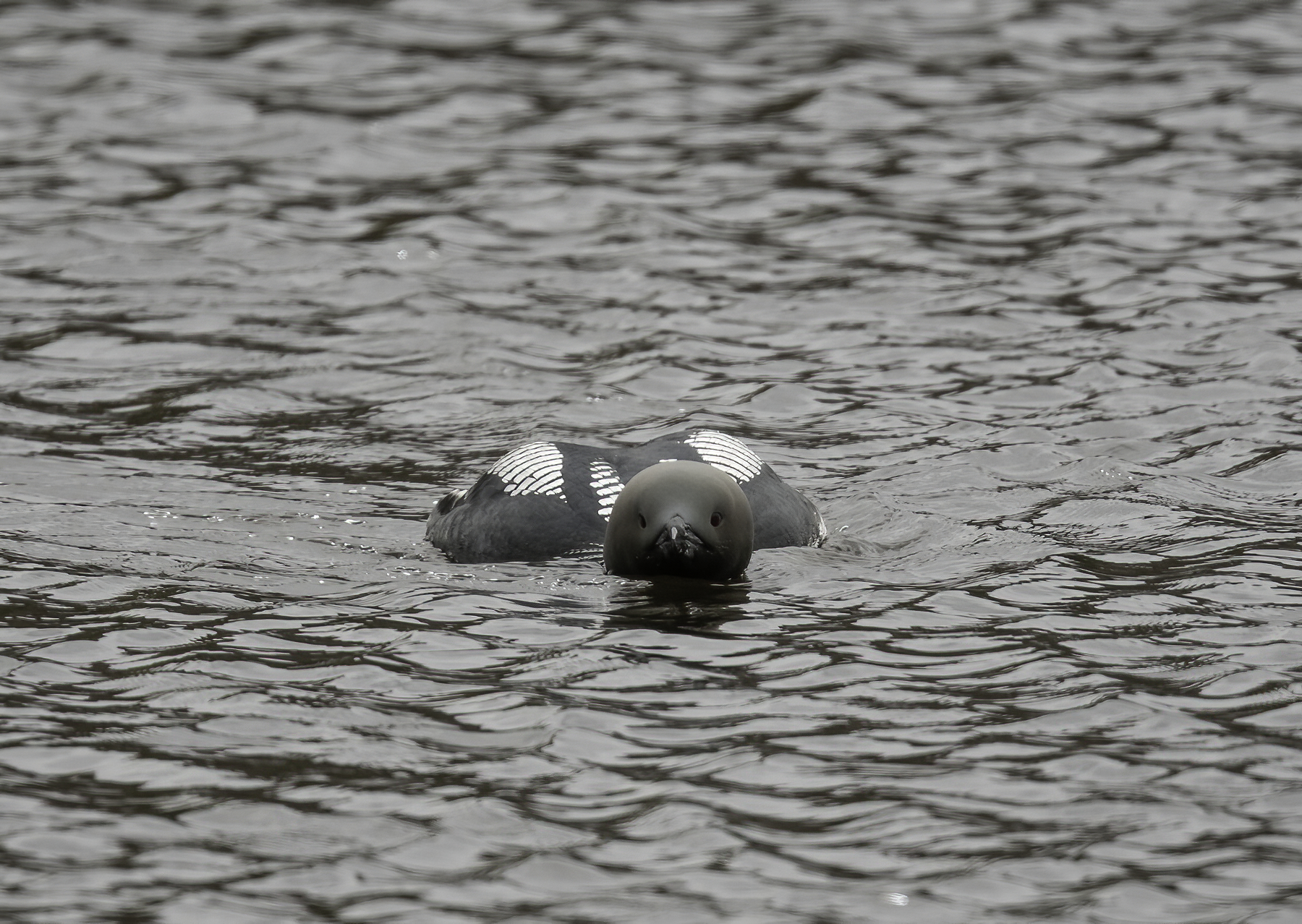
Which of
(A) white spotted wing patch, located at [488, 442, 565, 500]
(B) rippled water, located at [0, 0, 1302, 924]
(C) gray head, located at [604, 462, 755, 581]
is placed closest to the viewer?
(B) rippled water, located at [0, 0, 1302, 924]

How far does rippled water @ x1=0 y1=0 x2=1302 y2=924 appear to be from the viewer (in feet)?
19.6

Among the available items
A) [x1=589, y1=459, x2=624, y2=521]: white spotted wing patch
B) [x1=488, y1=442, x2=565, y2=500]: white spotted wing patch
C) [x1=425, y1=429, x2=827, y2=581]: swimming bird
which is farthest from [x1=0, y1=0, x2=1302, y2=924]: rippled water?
[x1=488, y1=442, x2=565, y2=500]: white spotted wing patch

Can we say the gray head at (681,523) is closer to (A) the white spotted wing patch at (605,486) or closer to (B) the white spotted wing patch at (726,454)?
(A) the white spotted wing patch at (605,486)

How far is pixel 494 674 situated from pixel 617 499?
4.16 feet

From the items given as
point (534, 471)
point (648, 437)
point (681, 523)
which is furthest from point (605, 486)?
point (648, 437)

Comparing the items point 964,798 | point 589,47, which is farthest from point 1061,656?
point 589,47

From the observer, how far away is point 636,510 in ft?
26.3

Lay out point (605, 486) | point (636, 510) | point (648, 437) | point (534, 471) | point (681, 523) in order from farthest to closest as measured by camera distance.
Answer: point (648, 437)
point (534, 471)
point (605, 486)
point (636, 510)
point (681, 523)

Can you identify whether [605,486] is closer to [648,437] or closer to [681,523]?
[681,523]

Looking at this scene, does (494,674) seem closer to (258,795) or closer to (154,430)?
(258,795)

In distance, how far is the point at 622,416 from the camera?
436 inches

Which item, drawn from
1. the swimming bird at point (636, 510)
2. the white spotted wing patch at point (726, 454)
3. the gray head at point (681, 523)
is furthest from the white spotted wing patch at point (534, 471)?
the white spotted wing patch at point (726, 454)

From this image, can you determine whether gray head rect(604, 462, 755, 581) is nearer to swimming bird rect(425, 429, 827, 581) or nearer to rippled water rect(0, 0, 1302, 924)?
swimming bird rect(425, 429, 827, 581)

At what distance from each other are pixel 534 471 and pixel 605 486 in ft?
1.20
